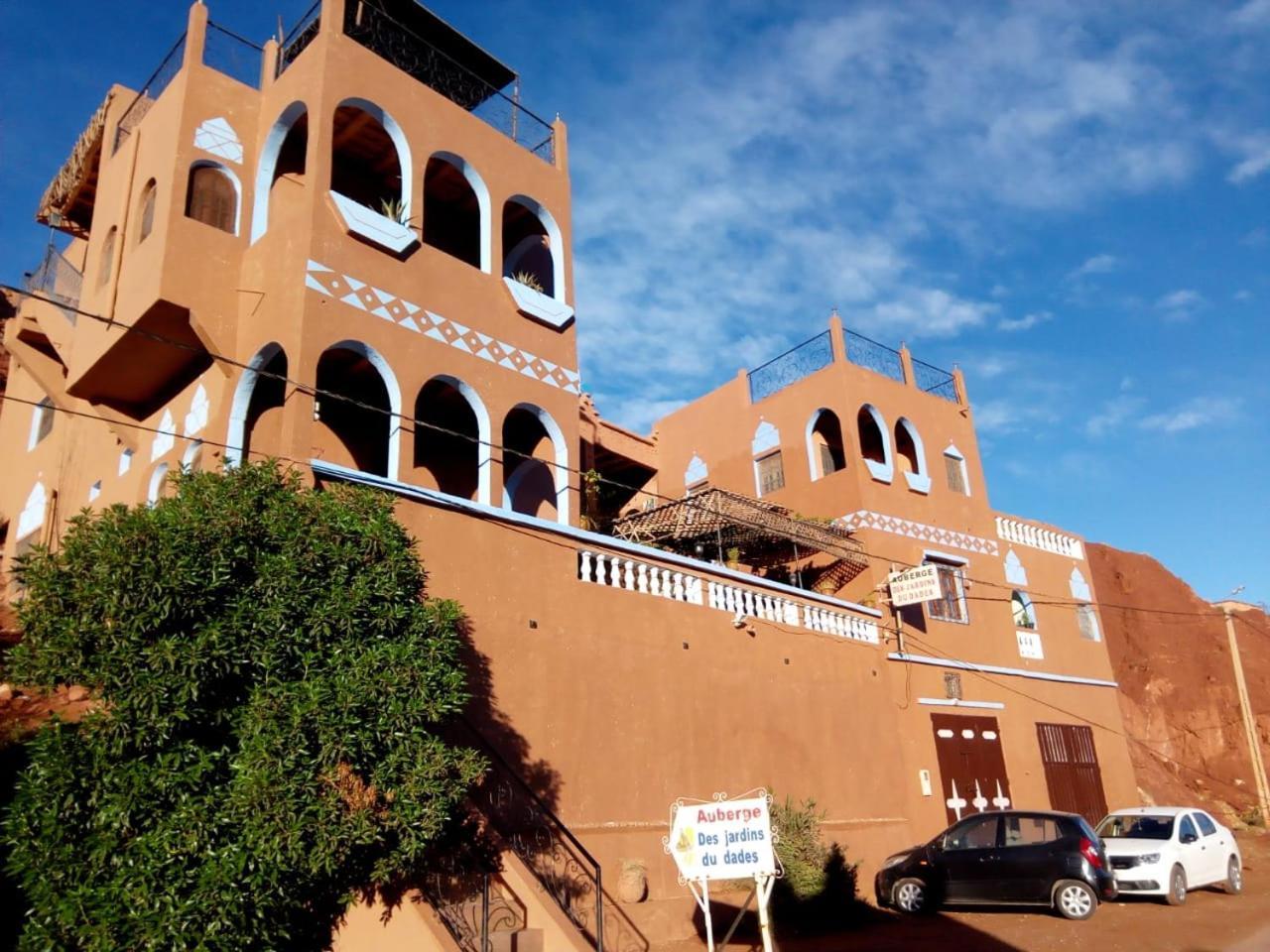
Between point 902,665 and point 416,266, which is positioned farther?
point 902,665

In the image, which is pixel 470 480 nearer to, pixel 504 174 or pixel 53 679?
pixel 504 174

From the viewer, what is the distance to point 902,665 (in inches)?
720

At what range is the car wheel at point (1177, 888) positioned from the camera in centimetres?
1380

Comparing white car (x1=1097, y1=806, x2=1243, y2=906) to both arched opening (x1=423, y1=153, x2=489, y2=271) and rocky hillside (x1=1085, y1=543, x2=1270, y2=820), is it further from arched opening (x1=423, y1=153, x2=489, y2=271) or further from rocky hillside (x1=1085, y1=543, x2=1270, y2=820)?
rocky hillside (x1=1085, y1=543, x2=1270, y2=820)

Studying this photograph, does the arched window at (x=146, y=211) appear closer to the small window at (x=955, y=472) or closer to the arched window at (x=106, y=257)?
the arched window at (x=106, y=257)

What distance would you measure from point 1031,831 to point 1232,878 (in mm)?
4952

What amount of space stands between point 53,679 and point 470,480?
8.76 meters

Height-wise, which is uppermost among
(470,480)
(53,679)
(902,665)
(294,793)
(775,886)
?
(470,480)

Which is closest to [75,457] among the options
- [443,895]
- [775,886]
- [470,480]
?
[470,480]

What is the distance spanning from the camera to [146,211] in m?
13.8

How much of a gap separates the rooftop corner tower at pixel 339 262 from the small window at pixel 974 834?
6.96 m

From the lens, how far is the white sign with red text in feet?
24.3

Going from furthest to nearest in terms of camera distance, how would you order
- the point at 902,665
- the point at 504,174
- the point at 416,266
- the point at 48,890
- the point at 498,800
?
the point at 902,665
the point at 504,174
the point at 416,266
the point at 498,800
the point at 48,890

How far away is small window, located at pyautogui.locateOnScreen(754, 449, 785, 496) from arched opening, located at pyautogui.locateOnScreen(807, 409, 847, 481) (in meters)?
0.82
